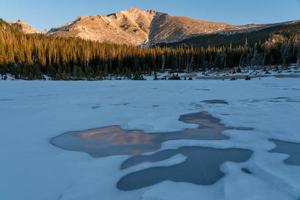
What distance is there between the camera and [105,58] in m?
80.4

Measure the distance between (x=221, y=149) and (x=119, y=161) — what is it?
5.70ft

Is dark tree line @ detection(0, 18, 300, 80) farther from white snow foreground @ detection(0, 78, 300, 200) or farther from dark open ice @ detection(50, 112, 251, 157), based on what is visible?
dark open ice @ detection(50, 112, 251, 157)

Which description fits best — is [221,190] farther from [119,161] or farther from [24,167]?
[24,167]

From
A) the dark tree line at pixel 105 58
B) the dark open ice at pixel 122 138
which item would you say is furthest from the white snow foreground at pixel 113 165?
the dark tree line at pixel 105 58

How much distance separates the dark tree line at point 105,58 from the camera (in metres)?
65.8

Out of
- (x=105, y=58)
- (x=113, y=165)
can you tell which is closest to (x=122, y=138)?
(x=113, y=165)

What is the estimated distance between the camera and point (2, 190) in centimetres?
372

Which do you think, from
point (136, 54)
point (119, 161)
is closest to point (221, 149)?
point (119, 161)

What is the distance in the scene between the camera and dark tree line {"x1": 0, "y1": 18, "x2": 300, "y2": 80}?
6581 centimetres

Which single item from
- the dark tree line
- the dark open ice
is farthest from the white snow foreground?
the dark tree line

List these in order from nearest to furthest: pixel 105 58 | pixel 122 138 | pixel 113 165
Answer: pixel 113 165 < pixel 122 138 < pixel 105 58

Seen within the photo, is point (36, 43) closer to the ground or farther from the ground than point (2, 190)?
farther from the ground

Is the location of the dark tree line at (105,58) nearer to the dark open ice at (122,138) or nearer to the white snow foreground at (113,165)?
the white snow foreground at (113,165)

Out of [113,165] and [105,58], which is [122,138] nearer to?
[113,165]
